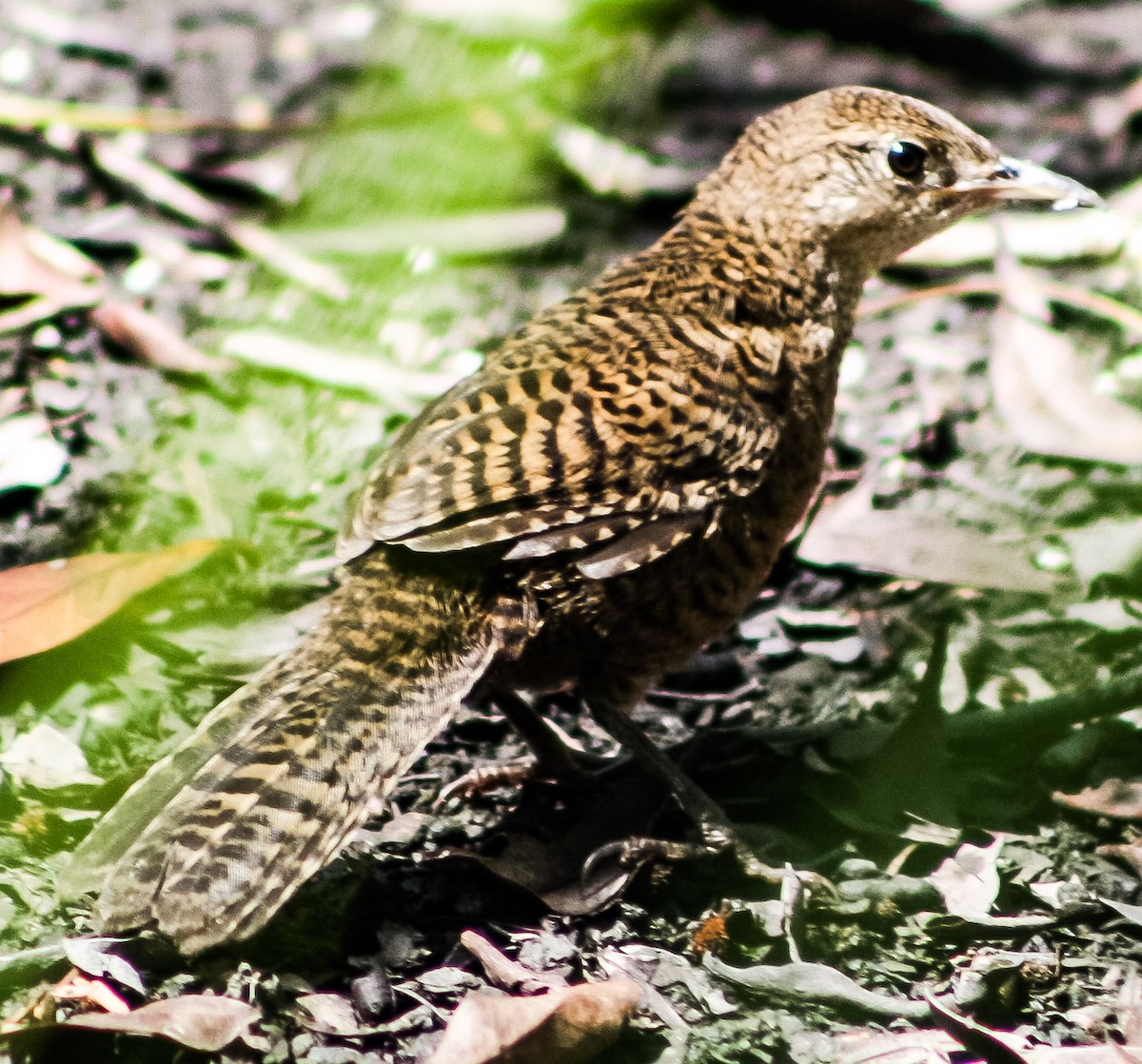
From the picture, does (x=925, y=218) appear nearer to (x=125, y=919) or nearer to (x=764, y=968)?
(x=764, y=968)

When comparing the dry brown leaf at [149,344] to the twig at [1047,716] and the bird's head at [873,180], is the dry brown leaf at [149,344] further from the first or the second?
the twig at [1047,716]

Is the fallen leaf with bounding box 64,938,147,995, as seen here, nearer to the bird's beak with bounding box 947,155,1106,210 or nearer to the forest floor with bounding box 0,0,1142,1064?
the forest floor with bounding box 0,0,1142,1064

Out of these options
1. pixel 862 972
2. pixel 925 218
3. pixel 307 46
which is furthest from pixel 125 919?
pixel 307 46

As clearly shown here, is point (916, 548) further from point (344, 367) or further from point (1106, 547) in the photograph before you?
point (344, 367)

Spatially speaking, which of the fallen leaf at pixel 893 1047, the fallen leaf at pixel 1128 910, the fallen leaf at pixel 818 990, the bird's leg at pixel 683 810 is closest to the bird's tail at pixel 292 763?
the bird's leg at pixel 683 810

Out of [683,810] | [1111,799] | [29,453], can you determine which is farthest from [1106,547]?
[29,453]

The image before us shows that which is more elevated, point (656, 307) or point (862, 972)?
point (656, 307)
